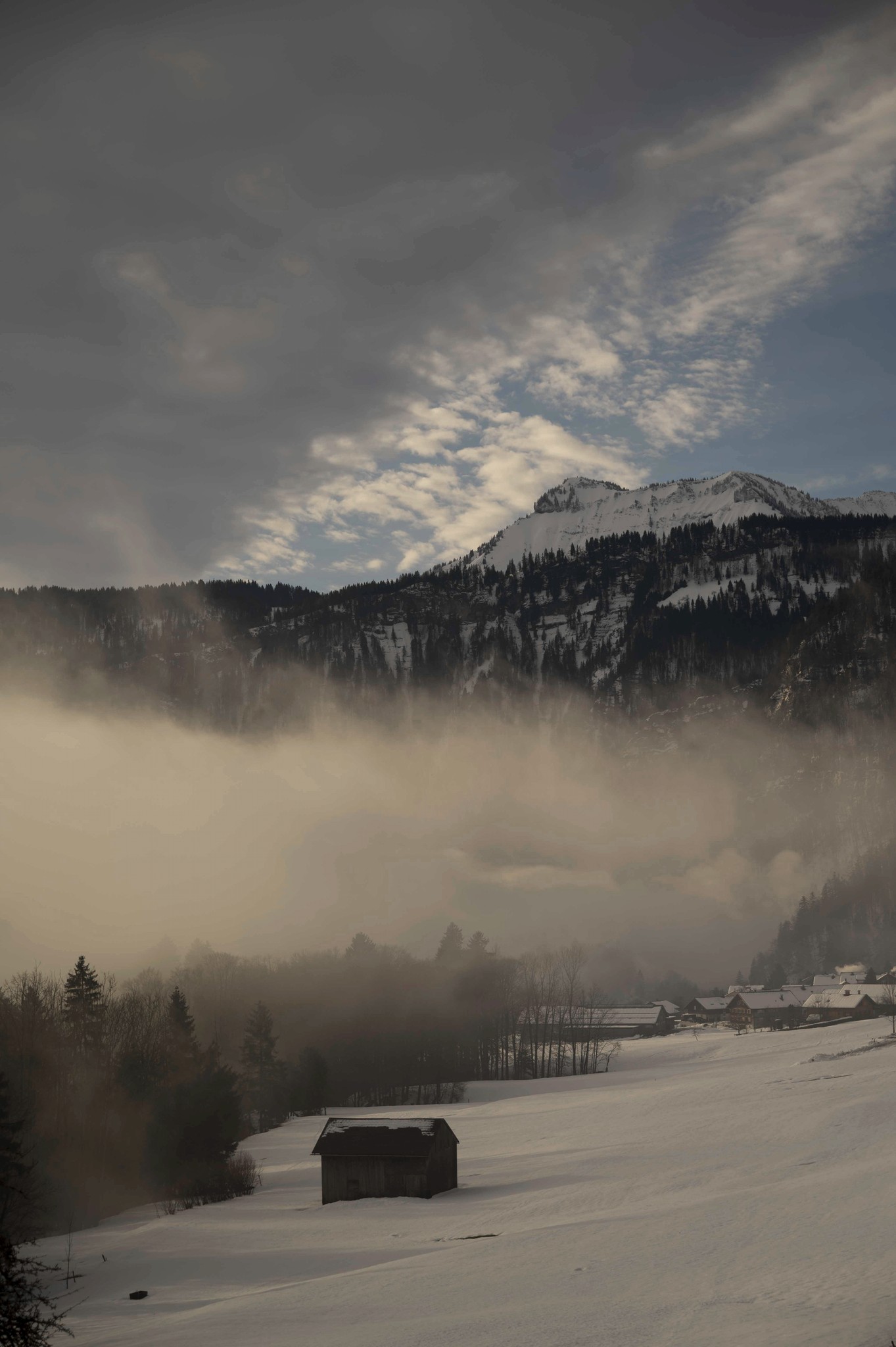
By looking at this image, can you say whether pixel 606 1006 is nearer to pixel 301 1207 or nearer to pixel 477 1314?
pixel 301 1207

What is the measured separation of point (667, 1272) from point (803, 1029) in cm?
10774

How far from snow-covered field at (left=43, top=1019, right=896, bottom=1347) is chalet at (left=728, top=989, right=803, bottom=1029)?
9879 centimetres

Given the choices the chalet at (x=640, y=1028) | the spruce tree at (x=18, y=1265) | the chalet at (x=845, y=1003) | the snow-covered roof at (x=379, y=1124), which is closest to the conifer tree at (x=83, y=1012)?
the spruce tree at (x=18, y=1265)

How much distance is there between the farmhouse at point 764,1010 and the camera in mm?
164625

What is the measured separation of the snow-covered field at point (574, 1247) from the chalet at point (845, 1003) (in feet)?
279

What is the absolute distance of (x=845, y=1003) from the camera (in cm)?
15500

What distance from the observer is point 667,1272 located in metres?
31.0

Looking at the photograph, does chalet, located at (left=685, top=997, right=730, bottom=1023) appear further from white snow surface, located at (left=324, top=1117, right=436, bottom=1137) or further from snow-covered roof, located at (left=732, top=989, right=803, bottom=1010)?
white snow surface, located at (left=324, top=1117, right=436, bottom=1137)

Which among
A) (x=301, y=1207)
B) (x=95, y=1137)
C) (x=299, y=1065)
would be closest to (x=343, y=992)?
(x=299, y=1065)

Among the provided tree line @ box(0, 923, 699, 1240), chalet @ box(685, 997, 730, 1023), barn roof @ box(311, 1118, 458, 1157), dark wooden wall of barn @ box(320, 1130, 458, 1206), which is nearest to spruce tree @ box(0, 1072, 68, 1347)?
tree line @ box(0, 923, 699, 1240)

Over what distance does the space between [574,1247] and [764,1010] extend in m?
147

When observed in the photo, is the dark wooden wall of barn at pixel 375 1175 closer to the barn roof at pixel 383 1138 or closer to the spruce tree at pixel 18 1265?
the barn roof at pixel 383 1138

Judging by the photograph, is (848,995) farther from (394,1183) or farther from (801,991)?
(394,1183)

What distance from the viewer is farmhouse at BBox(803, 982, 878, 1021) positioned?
14888 cm
